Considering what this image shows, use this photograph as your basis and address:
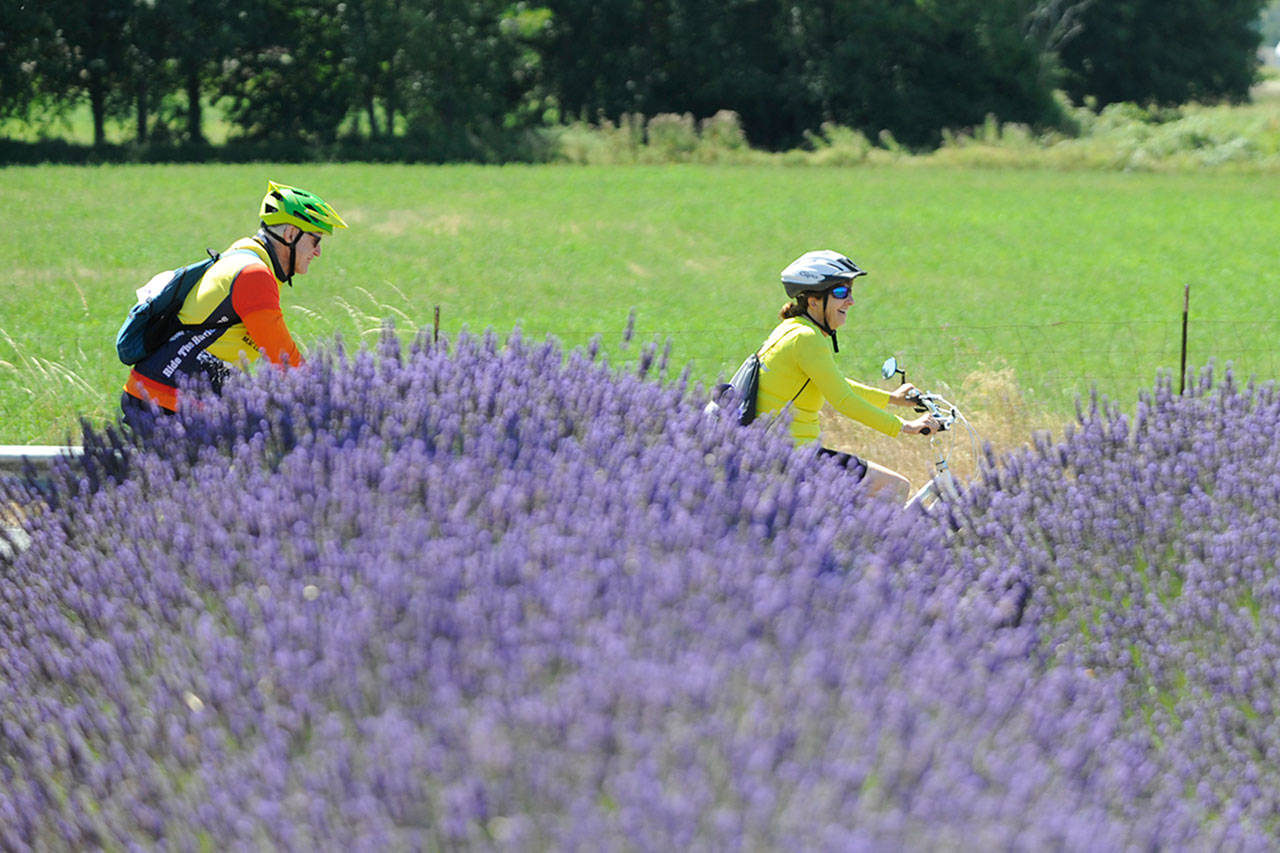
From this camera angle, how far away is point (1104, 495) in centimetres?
418

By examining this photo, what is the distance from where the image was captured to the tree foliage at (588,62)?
44.0 meters

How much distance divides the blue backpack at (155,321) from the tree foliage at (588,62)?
37.7 meters

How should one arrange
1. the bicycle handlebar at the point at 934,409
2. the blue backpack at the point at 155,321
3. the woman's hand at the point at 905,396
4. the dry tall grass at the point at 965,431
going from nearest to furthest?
the blue backpack at the point at 155,321, the bicycle handlebar at the point at 934,409, the woman's hand at the point at 905,396, the dry tall grass at the point at 965,431

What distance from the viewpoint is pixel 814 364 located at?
560cm

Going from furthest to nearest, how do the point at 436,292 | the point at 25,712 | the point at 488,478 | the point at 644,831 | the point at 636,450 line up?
the point at 436,292
the point at 636,450
the point at 488,478
the point at 25,712
the point at 644,831

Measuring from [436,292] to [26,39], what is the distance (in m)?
28.9

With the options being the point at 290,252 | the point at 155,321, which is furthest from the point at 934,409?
the point at 155,321

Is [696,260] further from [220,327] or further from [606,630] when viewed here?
[606,630]

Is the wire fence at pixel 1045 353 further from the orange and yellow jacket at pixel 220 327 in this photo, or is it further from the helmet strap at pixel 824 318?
the orange and yellow jacket at pixel 220 327

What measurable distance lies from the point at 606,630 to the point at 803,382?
3.22 metres

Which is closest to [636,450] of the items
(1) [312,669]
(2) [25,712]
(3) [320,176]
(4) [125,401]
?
(1) [312,669]

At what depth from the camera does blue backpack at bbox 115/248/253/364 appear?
542 cm

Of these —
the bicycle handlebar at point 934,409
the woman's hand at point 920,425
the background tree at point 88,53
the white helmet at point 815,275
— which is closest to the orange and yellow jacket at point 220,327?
the white helmet at point 815,275

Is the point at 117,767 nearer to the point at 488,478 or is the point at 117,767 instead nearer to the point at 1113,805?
the point at 488,478
